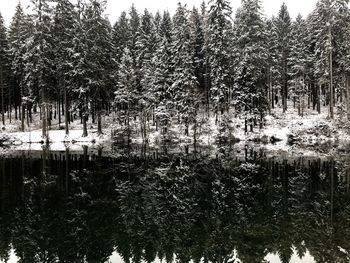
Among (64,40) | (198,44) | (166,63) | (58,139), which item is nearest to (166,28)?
(198,44)

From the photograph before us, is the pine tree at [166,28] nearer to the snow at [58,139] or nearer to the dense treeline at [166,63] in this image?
the dense treeline at [166,63]

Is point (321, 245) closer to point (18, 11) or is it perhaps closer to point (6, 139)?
point (6, 139)

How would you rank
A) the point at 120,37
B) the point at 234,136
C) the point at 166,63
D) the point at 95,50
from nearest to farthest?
1. the point at 234,136
2. the point at 95,50
3. the point at 166,63
4. the point at 120,37

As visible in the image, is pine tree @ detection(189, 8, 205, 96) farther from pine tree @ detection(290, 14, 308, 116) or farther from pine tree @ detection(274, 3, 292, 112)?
pine tree @ detection(290, 14, 308, 116)

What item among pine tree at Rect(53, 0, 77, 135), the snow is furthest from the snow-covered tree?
pine tree at Rect(53, 0, 77, 135)

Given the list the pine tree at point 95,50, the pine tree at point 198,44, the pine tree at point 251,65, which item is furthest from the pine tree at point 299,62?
the pine tree at point 95,50

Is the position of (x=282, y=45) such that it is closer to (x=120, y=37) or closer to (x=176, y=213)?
(x=120, y=37)

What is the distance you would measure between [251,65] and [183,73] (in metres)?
9.03

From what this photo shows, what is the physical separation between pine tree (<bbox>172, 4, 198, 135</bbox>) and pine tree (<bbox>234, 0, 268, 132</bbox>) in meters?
6.02

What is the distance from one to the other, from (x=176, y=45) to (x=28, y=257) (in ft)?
144

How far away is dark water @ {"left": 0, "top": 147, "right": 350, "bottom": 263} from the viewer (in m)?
11.3

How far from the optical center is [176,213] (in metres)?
15.6

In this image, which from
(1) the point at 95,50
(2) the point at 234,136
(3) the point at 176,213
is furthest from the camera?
(1) the point at 95,50

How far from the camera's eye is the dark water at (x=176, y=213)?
37.0ft
